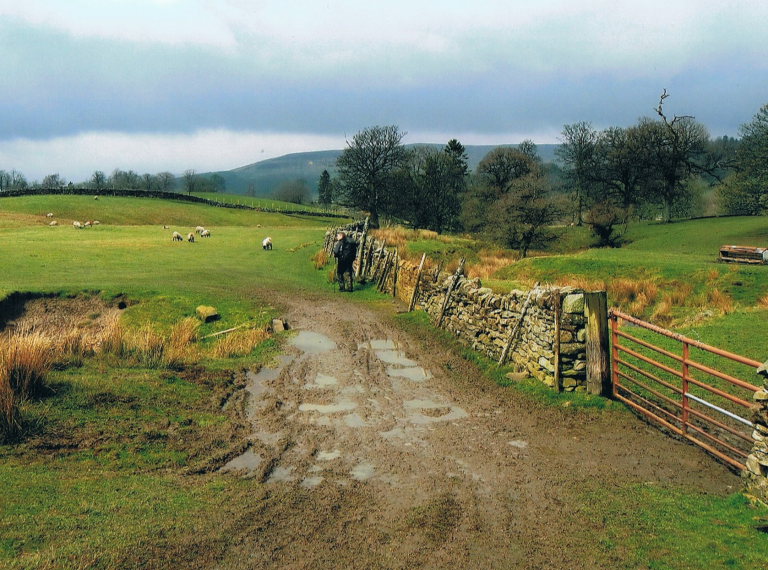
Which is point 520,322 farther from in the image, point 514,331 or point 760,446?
point 760,446

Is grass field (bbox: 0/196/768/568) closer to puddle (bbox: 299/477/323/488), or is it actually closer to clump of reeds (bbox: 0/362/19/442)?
clump of reeds (bbox: 0/362/19/442)

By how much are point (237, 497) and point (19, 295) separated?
54.8 feet

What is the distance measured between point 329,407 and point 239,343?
518cm

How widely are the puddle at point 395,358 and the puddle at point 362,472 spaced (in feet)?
18.9

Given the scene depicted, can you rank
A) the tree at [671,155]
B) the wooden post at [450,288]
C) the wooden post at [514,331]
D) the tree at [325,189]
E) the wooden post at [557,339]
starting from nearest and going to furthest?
the wooden post at [557,339]
the wooden post at [514,331]
the wooden post at [450,288]
the tree at [671,155]
the tree at [325,189]

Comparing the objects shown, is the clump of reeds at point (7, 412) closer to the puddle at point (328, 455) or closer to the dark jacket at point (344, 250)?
the puddle at point (328, 455)

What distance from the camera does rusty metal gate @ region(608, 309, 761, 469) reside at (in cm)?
761

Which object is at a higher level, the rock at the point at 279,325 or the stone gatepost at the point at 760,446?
the stone gatepost at the point at 760,446

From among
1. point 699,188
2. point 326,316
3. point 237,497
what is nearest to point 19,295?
point 326,316

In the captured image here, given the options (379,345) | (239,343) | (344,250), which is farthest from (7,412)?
(344,250)

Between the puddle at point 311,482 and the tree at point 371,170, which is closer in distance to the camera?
the puddle at point 311,482

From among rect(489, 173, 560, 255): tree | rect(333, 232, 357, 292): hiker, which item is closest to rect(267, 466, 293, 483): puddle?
rect(333, 232, 357, 292): hiker

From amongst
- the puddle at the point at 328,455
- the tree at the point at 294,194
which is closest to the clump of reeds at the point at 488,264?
the puddle at the point at 328,455

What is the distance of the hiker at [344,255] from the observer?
22.6 metres
